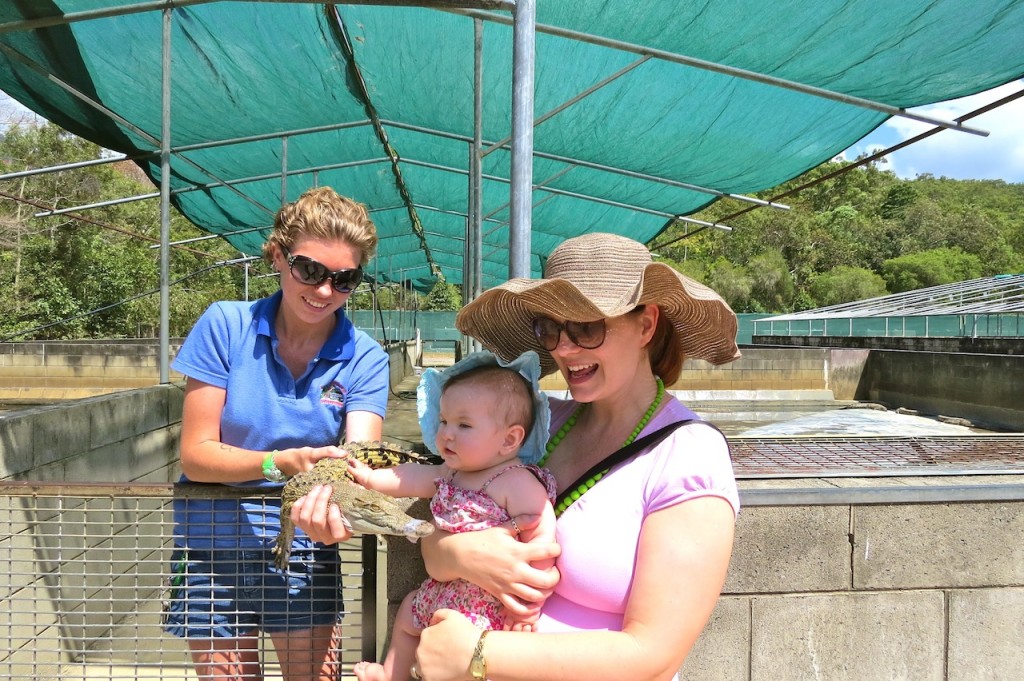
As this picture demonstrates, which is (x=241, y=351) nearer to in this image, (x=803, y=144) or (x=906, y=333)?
(x=803, y=144)

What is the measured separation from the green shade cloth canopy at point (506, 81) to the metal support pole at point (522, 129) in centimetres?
13

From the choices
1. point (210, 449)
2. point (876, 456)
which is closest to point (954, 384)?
point (876, 456)

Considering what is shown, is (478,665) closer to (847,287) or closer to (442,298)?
(442,298)

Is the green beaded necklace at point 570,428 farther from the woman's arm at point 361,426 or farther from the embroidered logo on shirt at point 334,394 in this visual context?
the embroidered logo on shirt at point 334,394

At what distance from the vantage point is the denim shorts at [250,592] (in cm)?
213

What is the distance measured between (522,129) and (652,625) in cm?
166

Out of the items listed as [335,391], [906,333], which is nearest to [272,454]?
[335,391]

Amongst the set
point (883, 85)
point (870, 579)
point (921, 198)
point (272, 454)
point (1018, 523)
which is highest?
point (921, 198)

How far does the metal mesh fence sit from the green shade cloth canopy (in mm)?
1860

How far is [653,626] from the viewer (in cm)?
148

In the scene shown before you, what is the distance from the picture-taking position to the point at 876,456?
10.8 ft

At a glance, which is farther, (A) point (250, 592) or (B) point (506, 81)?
(B) point (506, 81)

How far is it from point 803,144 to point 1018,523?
5.66 m

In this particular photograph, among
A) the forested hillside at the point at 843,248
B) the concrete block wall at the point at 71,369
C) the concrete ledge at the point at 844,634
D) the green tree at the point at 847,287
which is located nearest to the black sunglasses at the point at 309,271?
the concrete ledge at the point at 844,634
